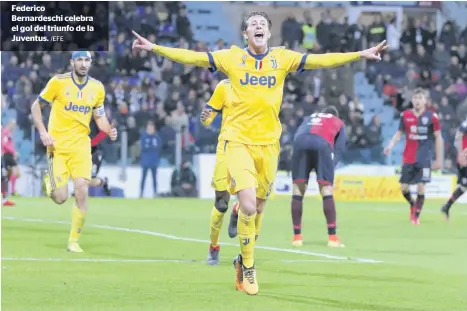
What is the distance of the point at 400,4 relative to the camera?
38.7m

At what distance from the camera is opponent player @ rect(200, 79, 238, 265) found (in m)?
12.2

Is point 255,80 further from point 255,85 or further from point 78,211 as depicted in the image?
point 78,211

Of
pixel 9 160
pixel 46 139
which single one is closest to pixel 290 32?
pixel 9 160

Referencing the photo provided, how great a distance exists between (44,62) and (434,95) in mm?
12058

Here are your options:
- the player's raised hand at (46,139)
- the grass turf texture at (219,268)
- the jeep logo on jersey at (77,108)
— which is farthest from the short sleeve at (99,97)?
the grass turf texture at (219,268)

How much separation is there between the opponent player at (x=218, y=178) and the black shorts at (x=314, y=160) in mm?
3359

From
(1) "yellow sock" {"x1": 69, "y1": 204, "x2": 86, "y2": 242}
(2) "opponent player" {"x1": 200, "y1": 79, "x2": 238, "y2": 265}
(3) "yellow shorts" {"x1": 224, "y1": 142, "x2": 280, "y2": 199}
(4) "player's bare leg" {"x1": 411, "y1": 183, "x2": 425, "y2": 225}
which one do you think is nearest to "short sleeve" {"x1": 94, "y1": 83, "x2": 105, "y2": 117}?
(1) "yellow sock" {"x1": 69, "y1": 204, "x2": 86, "y2": 242}

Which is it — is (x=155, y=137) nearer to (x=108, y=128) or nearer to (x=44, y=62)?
(x=44, y=62)

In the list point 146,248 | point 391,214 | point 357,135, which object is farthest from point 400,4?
point 146,248

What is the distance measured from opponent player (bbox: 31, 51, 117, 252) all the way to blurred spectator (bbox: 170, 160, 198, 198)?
16060 mm

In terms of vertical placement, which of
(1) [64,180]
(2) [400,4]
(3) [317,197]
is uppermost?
(2) [400,4]

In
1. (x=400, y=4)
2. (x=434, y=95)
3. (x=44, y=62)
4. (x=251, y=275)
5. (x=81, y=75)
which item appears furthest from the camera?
(x=400, y=4)

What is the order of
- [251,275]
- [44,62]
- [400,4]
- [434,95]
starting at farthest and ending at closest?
[400,4] < [434,95] < [44,62] < [251,275]

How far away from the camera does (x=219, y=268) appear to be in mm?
12094
